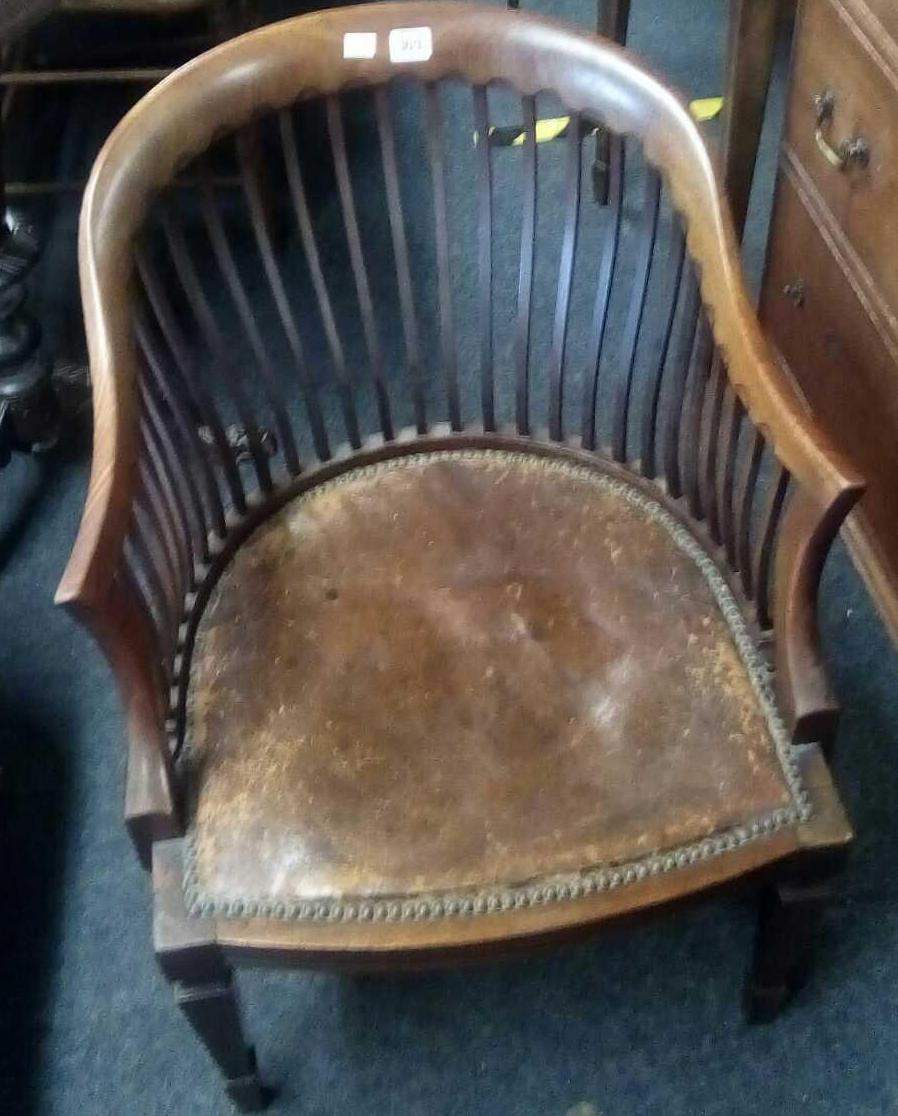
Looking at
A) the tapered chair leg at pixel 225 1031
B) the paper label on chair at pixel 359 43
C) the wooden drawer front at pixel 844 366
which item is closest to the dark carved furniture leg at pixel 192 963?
the tapered chair leg at pixel 225 1031

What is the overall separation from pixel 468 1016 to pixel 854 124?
995mm

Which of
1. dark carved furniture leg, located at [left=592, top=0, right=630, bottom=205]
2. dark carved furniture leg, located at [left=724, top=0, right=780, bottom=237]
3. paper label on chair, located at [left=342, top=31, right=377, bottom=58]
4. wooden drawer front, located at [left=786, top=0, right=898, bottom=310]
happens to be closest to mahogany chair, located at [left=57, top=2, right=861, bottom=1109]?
paper label on chair, located at [left=342, top=31, right=377, bottom=58]

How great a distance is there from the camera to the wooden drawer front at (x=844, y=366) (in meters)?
1.34

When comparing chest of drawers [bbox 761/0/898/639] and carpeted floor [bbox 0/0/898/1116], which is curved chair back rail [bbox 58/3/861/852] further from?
carpeted floor [bbox 0/0/898/1116]

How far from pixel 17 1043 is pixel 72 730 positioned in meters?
0.37

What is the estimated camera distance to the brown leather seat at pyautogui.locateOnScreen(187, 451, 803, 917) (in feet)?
2.93

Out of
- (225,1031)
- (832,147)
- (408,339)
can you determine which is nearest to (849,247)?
(832,147)

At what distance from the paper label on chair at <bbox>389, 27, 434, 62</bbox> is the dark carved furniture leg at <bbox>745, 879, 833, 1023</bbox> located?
2.41 feet

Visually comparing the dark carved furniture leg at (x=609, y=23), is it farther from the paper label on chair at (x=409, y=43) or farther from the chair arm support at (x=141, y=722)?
the chair arm support at (x=141, y=722)

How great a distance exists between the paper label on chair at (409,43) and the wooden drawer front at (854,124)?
465 mm

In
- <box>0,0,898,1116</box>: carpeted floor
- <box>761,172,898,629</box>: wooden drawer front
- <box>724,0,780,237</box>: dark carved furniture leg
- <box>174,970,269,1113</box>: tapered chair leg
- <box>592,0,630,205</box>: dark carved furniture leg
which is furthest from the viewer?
<box>592,0,630,205</box>: dark carved furniture leg

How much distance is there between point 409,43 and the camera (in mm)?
996

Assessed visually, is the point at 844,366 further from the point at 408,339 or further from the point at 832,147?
the point at 408,339

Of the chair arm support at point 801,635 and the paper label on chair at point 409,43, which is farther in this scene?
the paper label on chair at point 409,43
